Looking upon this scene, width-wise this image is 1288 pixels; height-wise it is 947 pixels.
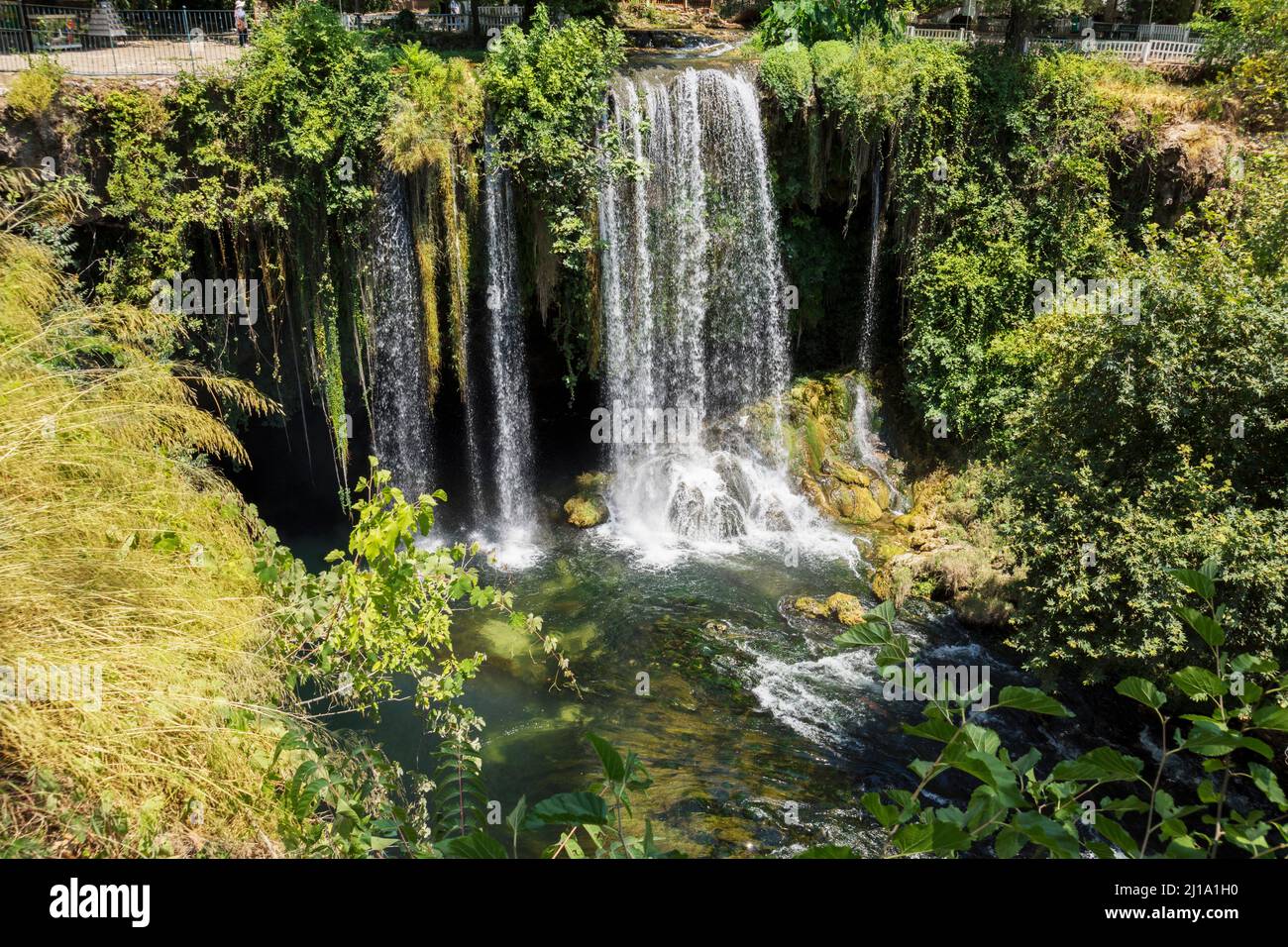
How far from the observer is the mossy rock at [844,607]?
40.1 ft

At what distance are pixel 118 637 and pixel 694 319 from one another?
12770mm

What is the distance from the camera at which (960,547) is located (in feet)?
43.8

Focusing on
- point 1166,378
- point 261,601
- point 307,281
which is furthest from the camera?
point 307,281

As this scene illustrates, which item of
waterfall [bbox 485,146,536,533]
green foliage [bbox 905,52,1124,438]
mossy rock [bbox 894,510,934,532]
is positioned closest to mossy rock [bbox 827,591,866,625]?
mossy rock [bbox 894,510,934,532]

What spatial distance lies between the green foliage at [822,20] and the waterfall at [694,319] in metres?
2.45

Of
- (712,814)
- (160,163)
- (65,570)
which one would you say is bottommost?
(712,814)

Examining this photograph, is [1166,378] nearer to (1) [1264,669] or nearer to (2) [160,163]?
(1) [1264,669]

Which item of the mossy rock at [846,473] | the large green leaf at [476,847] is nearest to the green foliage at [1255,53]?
the mossy rock at [846,473]

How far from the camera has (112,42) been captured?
13438 millimetres

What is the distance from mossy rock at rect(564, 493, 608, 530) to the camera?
14.9 metres

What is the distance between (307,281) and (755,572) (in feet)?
25.4

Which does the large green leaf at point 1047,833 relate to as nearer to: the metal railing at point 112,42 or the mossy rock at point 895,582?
the mossy rock at point 895,582

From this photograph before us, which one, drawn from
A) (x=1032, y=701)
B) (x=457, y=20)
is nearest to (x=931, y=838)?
(x=1032, y=701)

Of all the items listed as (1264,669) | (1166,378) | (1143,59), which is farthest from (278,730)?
(1143,59)
